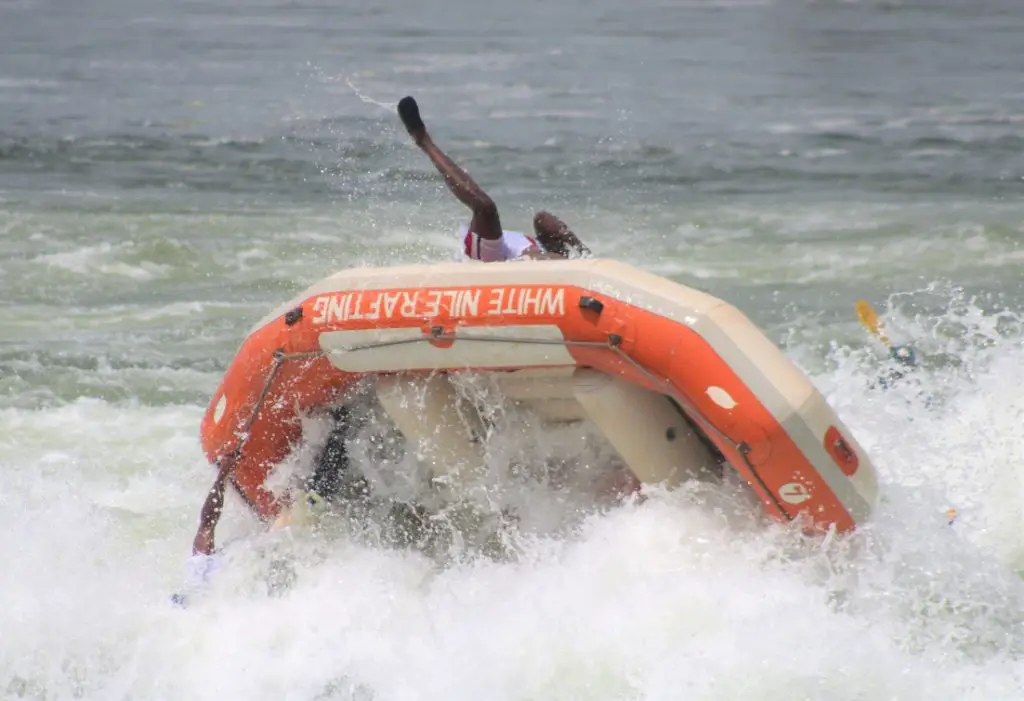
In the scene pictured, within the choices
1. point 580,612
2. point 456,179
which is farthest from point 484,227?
point 580,612

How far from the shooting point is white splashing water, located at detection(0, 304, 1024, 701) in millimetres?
5230

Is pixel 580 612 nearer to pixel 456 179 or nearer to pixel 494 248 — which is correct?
pixel 494 248

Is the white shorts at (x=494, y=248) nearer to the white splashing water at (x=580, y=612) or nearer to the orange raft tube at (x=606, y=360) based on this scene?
the orange raft tube at (x=606, y=360)

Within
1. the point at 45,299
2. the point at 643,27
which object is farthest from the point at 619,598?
the point at 643,27

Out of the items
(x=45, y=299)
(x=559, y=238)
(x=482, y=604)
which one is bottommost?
(x=45, y=299)

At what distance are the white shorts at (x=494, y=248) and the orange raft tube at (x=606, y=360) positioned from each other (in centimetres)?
40

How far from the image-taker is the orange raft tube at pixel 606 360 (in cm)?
524

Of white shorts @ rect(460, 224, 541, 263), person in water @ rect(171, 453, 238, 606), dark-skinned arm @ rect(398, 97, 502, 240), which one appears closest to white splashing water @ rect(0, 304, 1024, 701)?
person in water @ rect(171, 453, 238, 606)

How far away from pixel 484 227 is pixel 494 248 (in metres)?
0.09

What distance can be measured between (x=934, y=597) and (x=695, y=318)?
120 cm

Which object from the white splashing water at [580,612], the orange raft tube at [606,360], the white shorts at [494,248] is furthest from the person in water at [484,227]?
the white splashing water at [580,612]

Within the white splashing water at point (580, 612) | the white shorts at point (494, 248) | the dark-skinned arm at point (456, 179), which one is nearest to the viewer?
the white splashing water at point (580, 612)

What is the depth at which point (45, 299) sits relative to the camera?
31.5ft

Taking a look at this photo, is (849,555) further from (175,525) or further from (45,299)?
(45,299)
